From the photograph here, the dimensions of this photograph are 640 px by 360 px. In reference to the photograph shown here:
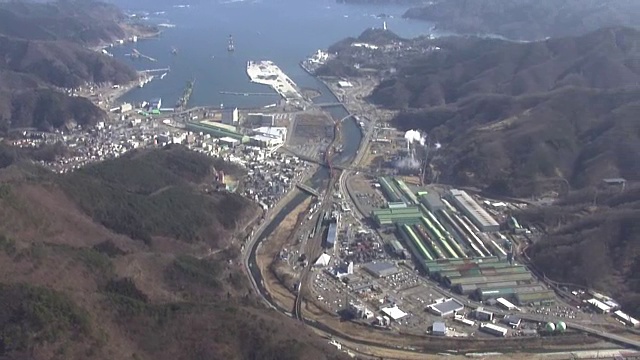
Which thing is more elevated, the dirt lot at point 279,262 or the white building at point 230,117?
the white building at point 230,117

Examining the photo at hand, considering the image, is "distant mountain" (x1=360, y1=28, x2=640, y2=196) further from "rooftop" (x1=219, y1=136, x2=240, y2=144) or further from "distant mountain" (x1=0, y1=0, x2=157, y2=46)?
Result: "distant mountain" (x1=0, y1=0, x2=157, y2=46)

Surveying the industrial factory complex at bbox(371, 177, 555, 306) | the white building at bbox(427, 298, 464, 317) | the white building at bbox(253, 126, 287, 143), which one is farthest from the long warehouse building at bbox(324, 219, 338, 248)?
the white building at bbox(253, 126, 287, 143)

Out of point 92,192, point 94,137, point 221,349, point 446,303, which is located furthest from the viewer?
point 94,137

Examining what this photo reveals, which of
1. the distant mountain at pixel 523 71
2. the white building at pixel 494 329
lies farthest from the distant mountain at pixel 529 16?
the white building at pixel 494 329

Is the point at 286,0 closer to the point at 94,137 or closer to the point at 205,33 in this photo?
the point at 205,33

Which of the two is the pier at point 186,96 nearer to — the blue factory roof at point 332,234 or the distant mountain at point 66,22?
the distant mountain at point 66,22

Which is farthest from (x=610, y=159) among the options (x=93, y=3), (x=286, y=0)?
(x=286, y=0)

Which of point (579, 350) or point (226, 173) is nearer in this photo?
point (579, 350)
